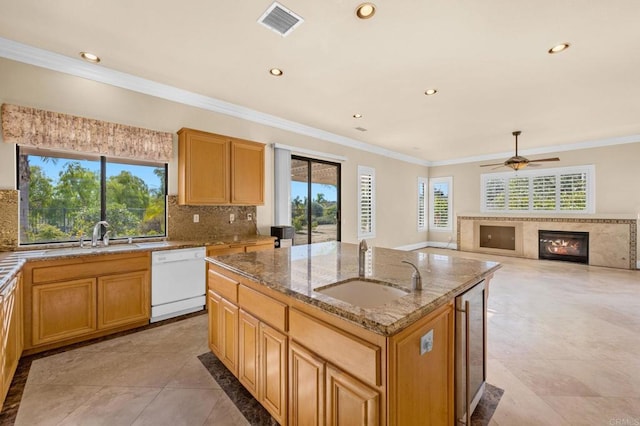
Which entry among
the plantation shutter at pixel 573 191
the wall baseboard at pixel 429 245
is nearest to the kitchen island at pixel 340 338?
the wall baseboard at pixel 429 245

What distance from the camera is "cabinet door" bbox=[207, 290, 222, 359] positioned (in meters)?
2.20

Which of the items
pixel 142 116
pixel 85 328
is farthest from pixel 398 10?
pixel 85 328

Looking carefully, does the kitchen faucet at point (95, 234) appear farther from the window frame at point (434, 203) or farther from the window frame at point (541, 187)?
the window frame at point (541, 187)

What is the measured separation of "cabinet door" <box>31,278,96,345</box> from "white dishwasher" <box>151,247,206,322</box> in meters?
0.55

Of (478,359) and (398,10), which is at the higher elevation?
(398,10)

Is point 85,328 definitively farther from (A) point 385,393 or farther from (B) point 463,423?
(B) point 463,423

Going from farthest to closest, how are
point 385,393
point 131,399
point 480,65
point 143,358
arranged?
point 480,65 < point 143,358 < point 131,399 < point 385,393

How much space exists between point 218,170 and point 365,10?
2.61 metres

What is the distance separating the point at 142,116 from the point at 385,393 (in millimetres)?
3947

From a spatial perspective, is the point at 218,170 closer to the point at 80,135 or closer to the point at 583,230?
the point at 80,135

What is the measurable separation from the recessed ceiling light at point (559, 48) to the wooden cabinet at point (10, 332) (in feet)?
15.7

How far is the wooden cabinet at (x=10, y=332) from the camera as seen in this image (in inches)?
68.2

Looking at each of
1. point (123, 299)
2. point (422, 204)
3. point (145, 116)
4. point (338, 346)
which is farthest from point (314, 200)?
point (422, 204)

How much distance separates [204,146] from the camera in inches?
142
